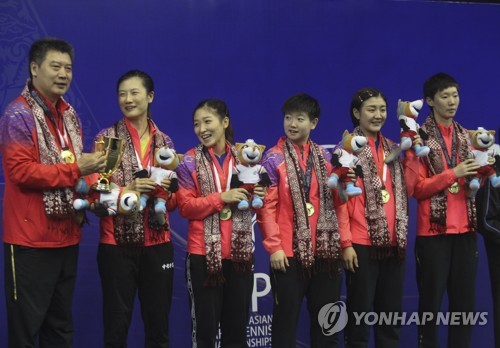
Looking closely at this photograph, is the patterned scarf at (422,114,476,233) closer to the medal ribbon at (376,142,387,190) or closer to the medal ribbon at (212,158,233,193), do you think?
the medal ribbon at (376,142,387,190)

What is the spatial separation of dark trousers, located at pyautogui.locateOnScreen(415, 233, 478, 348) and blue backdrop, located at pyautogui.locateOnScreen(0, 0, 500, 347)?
0.88 meters

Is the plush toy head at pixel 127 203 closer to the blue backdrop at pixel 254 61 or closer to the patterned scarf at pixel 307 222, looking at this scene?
the patterned scarf at pixel 307 222

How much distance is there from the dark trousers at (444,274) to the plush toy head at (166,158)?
1559mm

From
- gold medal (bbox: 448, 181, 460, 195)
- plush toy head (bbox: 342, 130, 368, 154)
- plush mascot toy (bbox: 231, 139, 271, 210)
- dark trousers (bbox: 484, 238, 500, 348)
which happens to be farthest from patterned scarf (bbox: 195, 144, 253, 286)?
dark trousers (bbox: 484, 238, 500, 348)

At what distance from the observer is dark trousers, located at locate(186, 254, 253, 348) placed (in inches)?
153

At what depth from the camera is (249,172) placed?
12.9 feet

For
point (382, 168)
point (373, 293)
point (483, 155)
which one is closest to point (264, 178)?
point (382, 168)

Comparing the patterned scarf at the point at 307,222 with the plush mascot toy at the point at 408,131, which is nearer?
the patterned scarf at the point at 307,222

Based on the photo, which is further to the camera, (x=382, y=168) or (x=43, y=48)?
(x=382, y=168)

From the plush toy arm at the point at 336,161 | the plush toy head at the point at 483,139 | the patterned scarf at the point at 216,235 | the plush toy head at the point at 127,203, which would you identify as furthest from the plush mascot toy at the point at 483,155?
the plush toy head at the point at 127,203

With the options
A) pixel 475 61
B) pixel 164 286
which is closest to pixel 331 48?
pixel 475 61

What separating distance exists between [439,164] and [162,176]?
1.66 metres

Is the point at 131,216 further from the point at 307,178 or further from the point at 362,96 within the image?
the point at 362,96

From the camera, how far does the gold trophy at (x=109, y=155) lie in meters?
3.63
